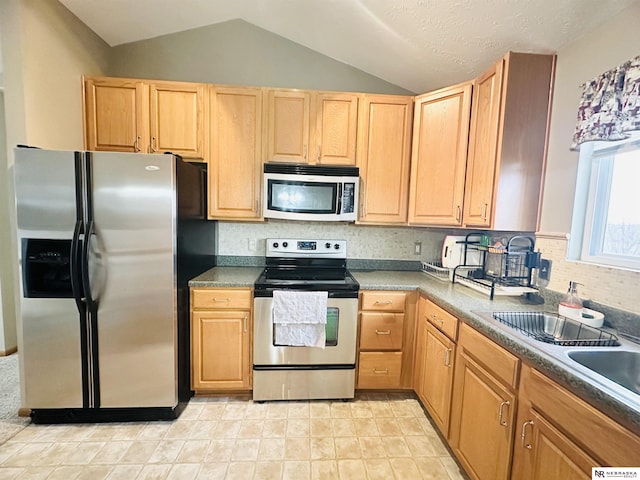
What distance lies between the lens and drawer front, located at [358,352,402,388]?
7.61 feet

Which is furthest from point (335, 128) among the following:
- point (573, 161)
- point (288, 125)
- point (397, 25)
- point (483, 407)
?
point (483, 407)

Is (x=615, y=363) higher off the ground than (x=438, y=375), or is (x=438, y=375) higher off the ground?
(x=615, y=363)

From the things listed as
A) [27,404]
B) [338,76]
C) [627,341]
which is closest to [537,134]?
[627,341]

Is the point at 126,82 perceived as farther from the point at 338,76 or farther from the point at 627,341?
the point at 627,341

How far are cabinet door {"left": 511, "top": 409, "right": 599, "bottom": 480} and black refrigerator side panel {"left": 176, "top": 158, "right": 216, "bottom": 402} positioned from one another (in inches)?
78.5

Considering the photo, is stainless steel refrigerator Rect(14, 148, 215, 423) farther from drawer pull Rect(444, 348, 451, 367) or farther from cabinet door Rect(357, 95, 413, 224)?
drawer pull Rect(444, 348, 451, 367)

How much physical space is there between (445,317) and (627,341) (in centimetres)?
80

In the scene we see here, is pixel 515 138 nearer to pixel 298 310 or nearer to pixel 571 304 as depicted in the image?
pixel 571 304

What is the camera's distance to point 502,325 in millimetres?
1430

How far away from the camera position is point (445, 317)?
1869mm

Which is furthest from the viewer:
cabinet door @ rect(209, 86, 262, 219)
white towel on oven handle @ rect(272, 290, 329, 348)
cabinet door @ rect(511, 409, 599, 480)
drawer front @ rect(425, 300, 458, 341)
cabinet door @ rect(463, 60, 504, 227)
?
cabinet door @ rect(209, 86, 262, 219)

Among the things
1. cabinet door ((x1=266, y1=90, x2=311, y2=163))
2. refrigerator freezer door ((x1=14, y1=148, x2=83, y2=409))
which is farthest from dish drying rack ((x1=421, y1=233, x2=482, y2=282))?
refrigerator freezer door ((x1=14, y1=148, x2=83, y2=409))

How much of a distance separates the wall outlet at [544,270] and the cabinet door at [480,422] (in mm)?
774

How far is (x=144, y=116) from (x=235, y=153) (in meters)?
0.75
